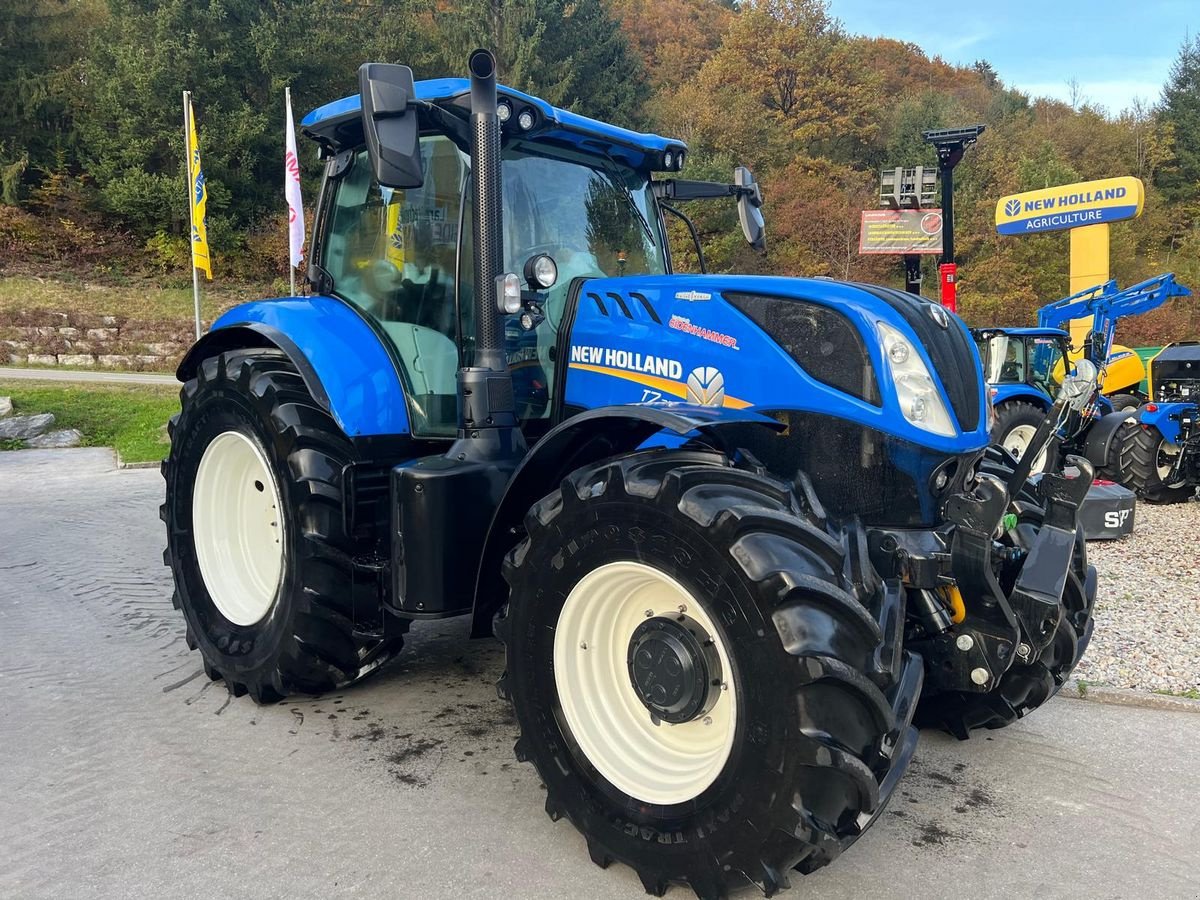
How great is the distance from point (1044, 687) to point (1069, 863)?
691 mm

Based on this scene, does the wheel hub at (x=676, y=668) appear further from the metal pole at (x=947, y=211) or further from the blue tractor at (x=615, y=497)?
the metal pole at (x=947, y=211)

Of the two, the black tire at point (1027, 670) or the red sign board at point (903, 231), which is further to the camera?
the red sign board at point (903, 231)

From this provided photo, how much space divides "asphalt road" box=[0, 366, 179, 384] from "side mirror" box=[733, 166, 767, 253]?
15.8 m

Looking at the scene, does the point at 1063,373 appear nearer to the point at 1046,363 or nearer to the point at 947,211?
the point at 1046,363

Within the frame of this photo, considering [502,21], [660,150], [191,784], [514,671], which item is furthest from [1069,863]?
[502,21]

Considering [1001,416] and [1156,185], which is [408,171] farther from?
[1156,185]

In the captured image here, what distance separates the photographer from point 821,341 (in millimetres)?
2768

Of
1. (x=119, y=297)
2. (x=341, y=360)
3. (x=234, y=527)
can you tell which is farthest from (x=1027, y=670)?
(x=119, y=297)

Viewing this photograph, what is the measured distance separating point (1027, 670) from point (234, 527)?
342cm

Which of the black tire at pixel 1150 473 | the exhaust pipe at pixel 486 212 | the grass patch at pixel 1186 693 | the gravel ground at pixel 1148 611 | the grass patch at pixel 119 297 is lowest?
the grass patch at pixel 1186 693

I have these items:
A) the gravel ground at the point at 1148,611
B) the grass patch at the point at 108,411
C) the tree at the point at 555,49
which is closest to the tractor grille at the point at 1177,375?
the gravel ground at the point at 1148,611

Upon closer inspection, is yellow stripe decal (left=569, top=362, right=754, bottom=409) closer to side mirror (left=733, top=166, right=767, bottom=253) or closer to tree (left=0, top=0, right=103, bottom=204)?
side mirror (left=733, top=166, right=767, bottom=253)

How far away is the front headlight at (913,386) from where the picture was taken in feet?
8.80

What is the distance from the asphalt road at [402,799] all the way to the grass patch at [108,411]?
27.1 ft
